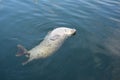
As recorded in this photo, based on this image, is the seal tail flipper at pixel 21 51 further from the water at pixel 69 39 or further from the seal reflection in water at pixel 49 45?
the water at pixel 69 39

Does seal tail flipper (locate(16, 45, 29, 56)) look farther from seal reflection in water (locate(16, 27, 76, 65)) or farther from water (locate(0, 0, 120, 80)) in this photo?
water (locate(0, 0, 120, 80))

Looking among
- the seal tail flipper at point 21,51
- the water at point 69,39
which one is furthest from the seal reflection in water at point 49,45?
the water at point 69,39

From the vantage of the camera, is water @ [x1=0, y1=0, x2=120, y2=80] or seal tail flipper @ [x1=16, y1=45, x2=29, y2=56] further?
seal tail flipper @ [x1=16, y1=45, x2=29, y2=56]

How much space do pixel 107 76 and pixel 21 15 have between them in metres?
5.02

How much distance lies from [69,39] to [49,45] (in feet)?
3.21

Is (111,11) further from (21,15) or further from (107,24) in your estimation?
(21,15)

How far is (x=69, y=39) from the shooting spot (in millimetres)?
9336

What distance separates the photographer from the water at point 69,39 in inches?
297

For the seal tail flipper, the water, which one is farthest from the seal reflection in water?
the water

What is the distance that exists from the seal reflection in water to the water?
183 millimetres

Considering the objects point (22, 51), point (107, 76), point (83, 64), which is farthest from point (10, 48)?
point (107, 76)

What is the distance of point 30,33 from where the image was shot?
373 inches

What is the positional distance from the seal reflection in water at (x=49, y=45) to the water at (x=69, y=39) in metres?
0.18

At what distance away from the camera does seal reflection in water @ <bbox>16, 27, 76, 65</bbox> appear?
7.96 metres
